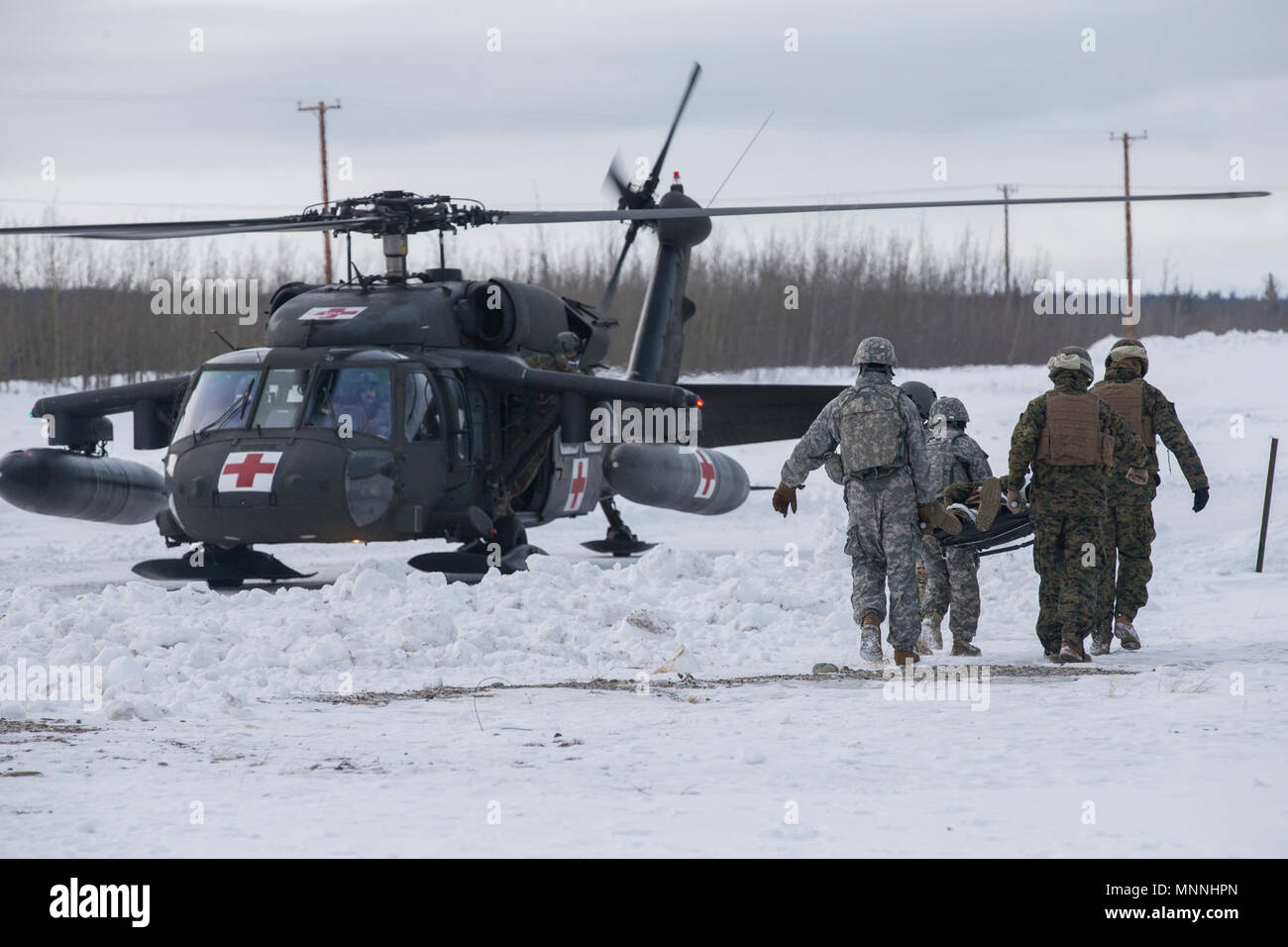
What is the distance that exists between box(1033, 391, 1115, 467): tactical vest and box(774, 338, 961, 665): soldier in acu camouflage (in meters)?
0.67

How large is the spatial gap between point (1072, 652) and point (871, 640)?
1074mm

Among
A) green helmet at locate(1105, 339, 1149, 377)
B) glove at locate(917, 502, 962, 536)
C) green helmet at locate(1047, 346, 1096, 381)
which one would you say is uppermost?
green helmet at locate(1105, 339, 1149, 377)

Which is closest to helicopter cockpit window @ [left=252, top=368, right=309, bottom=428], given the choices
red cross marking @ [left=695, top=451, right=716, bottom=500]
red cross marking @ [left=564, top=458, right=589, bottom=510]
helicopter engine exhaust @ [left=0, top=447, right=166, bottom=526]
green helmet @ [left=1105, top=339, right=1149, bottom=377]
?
helicopter engine exhaust @ [left=0, top=447, right=166, bottom=526]

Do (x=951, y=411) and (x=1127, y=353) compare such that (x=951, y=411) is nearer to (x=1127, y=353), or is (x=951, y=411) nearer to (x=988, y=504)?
(x=988, y=504)

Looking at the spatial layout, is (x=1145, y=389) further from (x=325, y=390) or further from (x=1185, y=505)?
(x=1185, y=505)

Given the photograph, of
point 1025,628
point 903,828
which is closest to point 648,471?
point 1025,628

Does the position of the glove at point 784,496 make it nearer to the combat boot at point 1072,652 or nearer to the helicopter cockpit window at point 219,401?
the combat boot at point 1072,652

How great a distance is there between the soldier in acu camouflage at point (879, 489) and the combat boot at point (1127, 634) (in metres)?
1.38

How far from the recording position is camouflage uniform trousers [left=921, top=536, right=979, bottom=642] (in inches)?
354

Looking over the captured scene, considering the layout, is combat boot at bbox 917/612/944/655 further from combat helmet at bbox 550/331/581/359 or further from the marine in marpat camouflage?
combat helmet at bbox 550/331/581/359

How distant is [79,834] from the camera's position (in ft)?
15.4

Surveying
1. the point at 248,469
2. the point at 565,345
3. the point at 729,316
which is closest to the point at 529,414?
the point at 565,345

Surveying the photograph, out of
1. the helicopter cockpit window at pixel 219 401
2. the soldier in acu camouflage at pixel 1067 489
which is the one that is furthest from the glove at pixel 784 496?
the helicopter cockpit window at pixel 219 401
